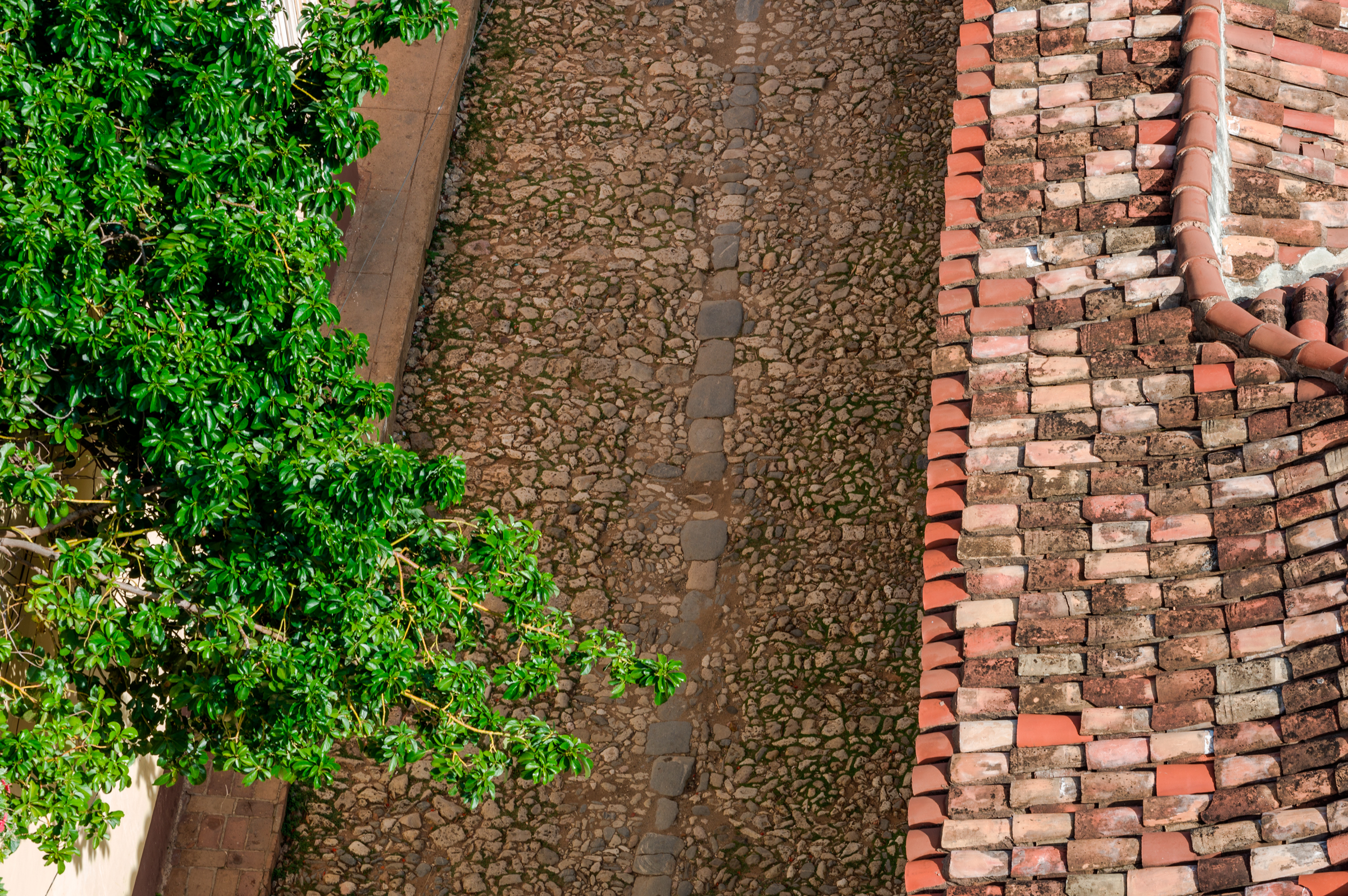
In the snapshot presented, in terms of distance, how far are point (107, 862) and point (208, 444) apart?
4280 mm

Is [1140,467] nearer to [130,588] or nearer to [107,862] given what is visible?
[130,588]

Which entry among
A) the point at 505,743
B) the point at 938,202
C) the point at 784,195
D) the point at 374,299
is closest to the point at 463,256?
the point at 374,299

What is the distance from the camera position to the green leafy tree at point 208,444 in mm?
5898

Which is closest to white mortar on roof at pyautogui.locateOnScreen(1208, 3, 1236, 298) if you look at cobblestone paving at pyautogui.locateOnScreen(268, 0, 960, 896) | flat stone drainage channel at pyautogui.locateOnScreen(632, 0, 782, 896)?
cobblestone paving at pyautogui.locateOnScreen(268, 0, 960, 896)

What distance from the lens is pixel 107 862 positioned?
29.1 feet

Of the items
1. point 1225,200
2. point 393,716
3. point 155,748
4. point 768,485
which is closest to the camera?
point 155,748

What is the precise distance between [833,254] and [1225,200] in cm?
524

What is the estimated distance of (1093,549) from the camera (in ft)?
21.0

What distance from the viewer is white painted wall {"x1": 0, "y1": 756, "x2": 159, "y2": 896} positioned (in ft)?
25.1

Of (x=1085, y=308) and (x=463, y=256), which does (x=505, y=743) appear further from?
(x=463, y=256)

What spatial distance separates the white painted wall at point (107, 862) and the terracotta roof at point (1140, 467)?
5021 millimetres

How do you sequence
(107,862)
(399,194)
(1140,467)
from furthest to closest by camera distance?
(399,194) → (107,862) → (1140,467)

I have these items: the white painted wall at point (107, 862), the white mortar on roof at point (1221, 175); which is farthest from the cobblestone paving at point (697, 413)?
the white mortar on roof at point (1221, 175)

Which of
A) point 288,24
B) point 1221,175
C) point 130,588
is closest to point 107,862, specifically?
point 130,588
